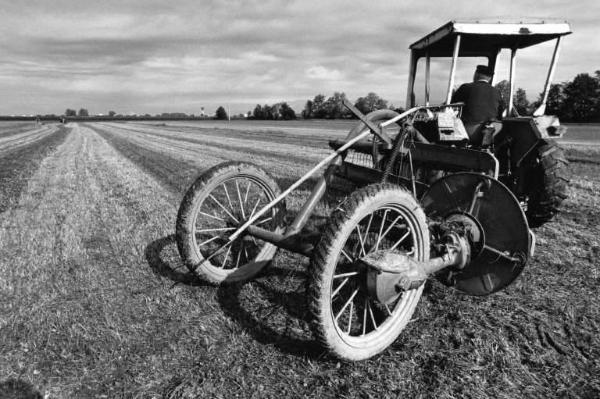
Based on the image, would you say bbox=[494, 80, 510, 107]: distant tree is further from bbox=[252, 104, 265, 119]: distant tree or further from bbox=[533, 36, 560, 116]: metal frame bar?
bbox=[252, 104, 265, 119]: distant tree

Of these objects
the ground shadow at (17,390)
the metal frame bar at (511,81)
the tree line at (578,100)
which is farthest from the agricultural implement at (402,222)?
the tree line at (578,100)

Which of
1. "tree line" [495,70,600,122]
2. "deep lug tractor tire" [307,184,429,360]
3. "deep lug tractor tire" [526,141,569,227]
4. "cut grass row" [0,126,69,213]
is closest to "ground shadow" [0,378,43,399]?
"deep lug tractor tire" [307,184,429,360]

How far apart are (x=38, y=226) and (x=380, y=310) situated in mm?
4851

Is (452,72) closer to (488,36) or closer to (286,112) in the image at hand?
(488,36)

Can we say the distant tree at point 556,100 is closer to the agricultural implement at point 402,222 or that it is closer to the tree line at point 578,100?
the tree line at point 578,100

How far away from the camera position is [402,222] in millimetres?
3010

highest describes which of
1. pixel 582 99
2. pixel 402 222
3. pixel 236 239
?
pixel 582 99

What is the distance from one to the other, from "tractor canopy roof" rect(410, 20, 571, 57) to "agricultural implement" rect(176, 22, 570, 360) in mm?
16

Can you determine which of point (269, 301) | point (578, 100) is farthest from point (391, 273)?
point (578, 100)

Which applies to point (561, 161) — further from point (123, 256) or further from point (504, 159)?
point (123, 256)

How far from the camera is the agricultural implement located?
93.0 inches

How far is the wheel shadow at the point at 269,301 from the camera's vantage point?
8.91 feet

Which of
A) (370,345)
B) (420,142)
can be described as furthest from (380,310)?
(420,142)

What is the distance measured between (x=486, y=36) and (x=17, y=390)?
17.7ft
